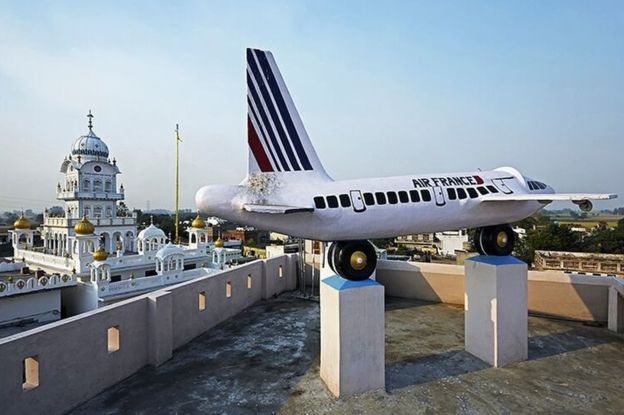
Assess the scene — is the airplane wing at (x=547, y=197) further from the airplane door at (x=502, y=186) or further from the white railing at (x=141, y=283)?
the white railing at (x=141, y=283)

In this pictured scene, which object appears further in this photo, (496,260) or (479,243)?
(479,243)

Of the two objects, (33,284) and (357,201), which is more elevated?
(357,201)

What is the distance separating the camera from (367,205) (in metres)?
8.73

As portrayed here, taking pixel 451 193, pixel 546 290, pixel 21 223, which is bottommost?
pixel 546 290

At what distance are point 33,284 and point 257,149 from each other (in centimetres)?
2377

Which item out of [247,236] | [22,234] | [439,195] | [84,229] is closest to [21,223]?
[22,234]

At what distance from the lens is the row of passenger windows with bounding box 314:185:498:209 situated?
27.9 ft

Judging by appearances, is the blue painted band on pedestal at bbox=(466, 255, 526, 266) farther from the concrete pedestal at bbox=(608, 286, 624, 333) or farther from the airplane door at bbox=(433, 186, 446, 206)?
the concrete pedestal at bbox=(608, 286, 624, 333)

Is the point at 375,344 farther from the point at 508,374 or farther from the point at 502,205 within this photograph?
the point at 502,205

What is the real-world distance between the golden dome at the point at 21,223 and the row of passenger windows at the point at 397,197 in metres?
41.6

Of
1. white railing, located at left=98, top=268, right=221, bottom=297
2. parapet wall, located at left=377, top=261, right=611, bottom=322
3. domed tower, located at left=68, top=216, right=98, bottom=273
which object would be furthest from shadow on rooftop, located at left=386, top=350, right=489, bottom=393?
domed tower, located at left=68, top=216, right=98, bottom=273

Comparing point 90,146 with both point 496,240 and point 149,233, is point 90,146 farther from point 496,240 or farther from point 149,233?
point 496,240

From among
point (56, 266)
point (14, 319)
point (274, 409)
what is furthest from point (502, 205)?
point (56, 266)

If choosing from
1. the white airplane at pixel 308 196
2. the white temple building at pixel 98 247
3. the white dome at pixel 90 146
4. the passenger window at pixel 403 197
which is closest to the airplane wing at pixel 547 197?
the white airplane at pixel 308 196
